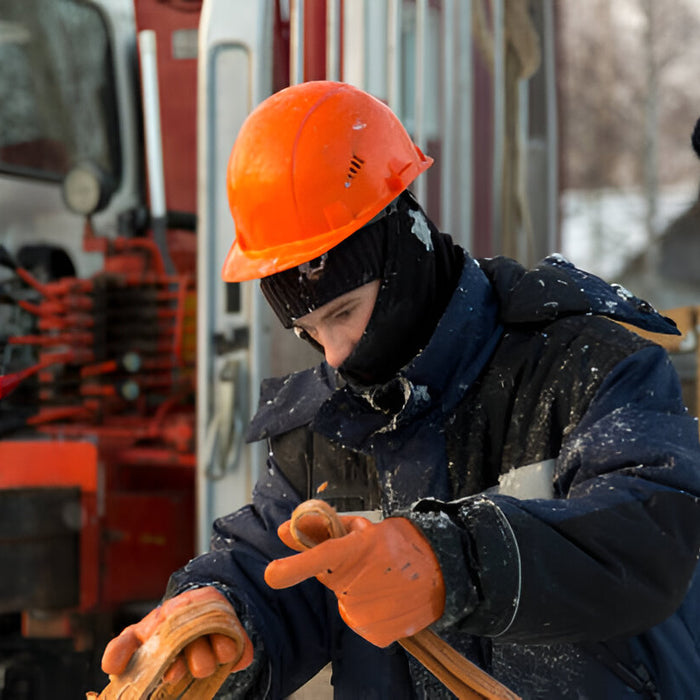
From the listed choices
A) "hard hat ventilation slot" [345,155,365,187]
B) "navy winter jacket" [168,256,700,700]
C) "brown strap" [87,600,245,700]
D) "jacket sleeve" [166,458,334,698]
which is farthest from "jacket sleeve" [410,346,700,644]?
"hard hat ventilation slot" [345,155,365,187]

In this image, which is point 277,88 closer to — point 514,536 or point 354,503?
point 354,503

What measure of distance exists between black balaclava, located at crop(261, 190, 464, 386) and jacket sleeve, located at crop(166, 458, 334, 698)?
1.00 feet

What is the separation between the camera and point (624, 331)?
4.24 ft

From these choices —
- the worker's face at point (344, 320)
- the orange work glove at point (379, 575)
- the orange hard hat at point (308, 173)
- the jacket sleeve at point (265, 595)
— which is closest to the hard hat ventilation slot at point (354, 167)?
the orange hard hat at point (308, 173)

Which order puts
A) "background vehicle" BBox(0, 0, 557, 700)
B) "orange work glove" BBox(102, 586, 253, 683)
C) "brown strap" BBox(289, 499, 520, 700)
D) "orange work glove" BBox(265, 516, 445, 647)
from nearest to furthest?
"orange work glove" BBox(265, 516, 445, 647) < "brown strap" BBox(289, 499, 520, 700) < "orange work glove" BBox(102, 586, 253, 683) < "background vehicle" BBox(0, 0, 557, 700)

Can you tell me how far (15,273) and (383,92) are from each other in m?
1.36

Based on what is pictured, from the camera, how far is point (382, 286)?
144cm

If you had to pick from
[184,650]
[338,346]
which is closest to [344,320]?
[338,346]

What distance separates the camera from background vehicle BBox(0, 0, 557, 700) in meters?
2.62

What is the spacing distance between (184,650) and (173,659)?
0.05 m

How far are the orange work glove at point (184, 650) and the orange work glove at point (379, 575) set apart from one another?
1.08 ft

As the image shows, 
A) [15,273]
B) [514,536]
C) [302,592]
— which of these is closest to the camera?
[514,536]

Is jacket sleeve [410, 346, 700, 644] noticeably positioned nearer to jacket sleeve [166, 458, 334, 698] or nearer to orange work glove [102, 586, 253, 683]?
orange work glove [102, 586, 253, 683]

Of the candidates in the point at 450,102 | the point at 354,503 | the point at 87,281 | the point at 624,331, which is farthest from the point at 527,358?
the point at 87,281
